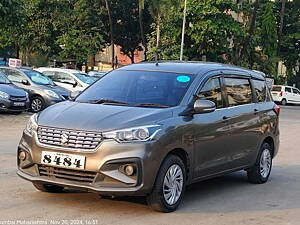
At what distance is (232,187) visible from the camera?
28.6ft

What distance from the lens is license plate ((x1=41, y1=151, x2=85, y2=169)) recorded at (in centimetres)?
622

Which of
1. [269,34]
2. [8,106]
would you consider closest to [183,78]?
[8,106]

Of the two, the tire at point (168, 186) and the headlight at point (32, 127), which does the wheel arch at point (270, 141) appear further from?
the headlight at point (32, 127)

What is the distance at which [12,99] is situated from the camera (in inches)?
698

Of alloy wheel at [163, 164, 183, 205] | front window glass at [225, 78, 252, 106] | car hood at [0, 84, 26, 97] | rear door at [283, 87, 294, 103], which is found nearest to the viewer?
alloy wheel at [163, 164, 183, 205]

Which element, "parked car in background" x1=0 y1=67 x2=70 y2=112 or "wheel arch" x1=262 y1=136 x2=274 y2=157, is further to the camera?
"parked car in background" x1=0 y1=67 x2=70 y2=112

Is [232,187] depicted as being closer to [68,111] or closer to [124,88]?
[124,88]

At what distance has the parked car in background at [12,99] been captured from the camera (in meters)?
17.6

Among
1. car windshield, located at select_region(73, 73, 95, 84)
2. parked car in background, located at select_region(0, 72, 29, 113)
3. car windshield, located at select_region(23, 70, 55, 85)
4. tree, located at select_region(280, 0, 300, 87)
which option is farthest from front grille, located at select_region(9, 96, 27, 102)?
tree, located at select_region(280, 0, 300, 87)

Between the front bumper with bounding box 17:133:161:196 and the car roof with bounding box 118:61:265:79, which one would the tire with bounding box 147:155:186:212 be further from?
the car roof with bounding box 118:61:265:79

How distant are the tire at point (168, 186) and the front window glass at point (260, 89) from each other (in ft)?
9.36

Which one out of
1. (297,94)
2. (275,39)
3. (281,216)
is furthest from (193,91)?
(275,39)

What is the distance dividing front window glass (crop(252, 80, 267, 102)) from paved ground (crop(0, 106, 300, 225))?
54.7 inches

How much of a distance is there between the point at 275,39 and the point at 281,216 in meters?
48.0
